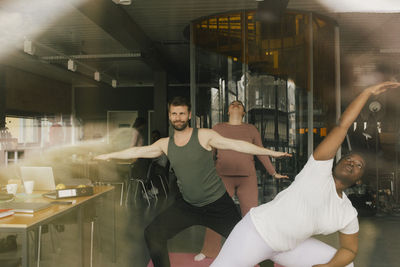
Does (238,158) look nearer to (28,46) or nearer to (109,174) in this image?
(109,174)

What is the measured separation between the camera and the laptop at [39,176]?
3273 mm

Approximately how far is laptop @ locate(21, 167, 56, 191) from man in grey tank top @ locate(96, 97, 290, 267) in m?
1.20

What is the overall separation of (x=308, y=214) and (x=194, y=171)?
1046 mm

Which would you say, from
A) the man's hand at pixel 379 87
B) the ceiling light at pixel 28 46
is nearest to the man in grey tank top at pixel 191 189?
the man's hand at pixel 379 87

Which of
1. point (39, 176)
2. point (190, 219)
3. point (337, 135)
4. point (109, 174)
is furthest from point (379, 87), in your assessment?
point (109, 174)

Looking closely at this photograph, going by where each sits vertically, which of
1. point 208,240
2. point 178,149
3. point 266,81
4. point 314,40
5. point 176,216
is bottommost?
point 208,240

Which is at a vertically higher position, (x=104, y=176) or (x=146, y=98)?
(x=146, y=98)

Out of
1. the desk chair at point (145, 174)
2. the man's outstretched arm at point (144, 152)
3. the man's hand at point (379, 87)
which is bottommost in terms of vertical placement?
the desk chair at point (145, 174)

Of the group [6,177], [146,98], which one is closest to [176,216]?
[6,177]

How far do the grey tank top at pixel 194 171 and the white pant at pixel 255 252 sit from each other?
0.74 meters

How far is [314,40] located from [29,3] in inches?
207

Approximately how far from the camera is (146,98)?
47.1ft

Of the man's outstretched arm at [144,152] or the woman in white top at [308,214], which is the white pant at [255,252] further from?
the man's outstretched arm at [144,152]

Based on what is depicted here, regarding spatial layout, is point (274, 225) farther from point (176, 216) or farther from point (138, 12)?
point (138, 12)
